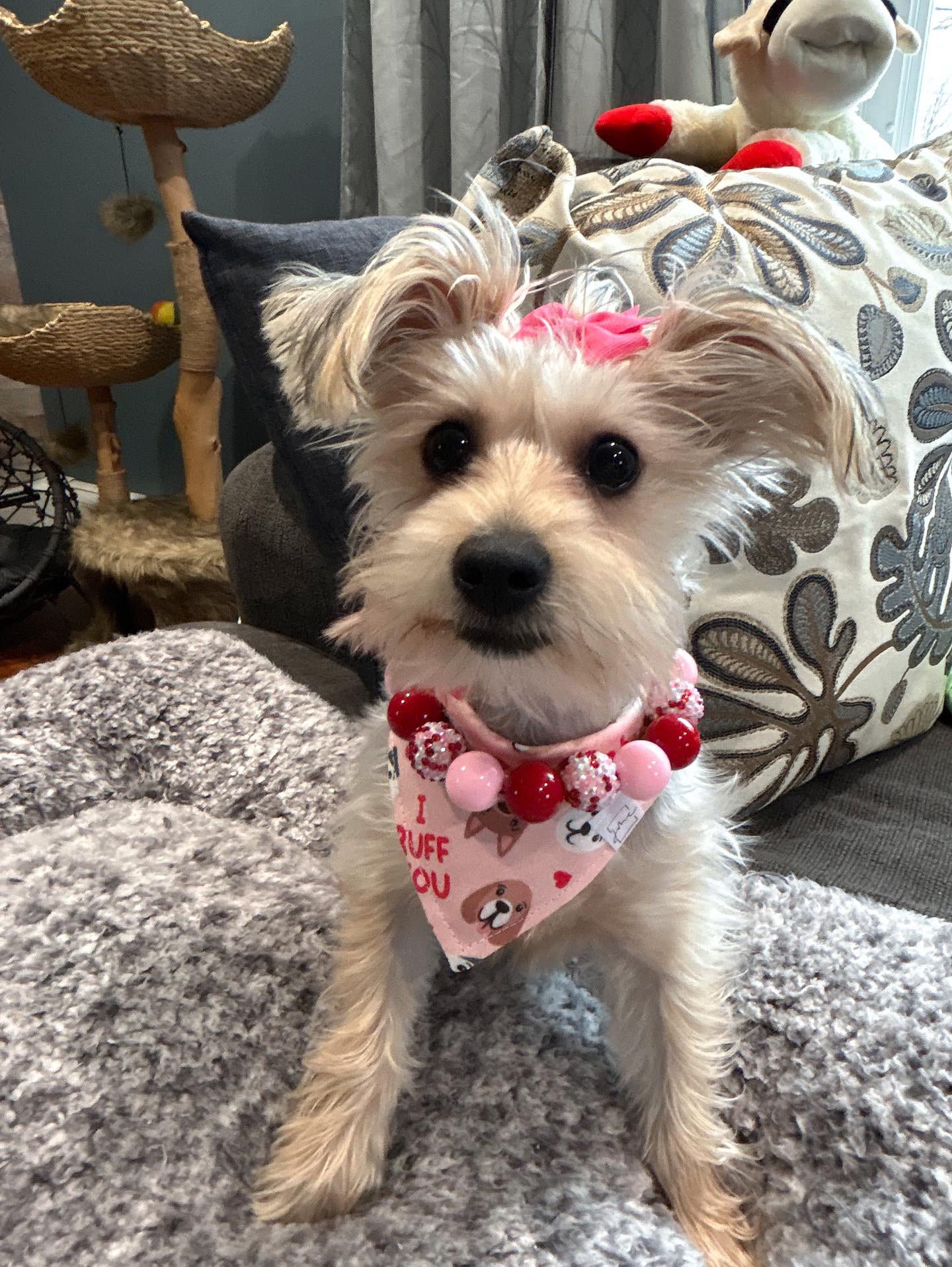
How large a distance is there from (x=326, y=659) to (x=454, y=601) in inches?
30.5

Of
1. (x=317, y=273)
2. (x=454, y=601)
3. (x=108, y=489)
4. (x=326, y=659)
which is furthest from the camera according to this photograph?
(x=108, y=489)

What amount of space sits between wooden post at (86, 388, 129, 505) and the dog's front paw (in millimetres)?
2113

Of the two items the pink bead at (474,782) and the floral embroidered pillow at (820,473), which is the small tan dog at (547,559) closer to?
the pink bead at (474,782)

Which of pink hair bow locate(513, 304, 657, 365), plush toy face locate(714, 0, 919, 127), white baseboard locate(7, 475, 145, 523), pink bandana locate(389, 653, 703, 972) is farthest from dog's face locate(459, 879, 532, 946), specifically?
white baseboard locate(7, 475, 145, 523)

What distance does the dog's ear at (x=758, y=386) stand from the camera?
0.70 meters

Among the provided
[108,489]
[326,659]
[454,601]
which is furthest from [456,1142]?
[108,489]

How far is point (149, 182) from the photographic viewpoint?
296 centimetres

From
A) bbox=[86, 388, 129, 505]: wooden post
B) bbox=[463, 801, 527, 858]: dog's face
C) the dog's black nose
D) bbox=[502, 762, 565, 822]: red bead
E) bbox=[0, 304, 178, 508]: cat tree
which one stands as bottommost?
bbox=[86, 388, 129, 505]: wooden post

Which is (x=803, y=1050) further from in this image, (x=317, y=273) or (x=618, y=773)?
(x=317, y=273)

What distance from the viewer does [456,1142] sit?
79 cm

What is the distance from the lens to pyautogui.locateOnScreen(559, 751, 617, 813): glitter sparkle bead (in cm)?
77

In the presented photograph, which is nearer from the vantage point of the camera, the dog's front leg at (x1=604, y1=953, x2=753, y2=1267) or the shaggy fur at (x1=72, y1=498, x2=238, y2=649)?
the dog's front leg at (x1=604, y1=953, x2=753, y2=1267)

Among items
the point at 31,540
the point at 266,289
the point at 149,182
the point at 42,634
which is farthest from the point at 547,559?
the point at 149,182

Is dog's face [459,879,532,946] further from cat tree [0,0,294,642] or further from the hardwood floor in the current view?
the hardwood floor
